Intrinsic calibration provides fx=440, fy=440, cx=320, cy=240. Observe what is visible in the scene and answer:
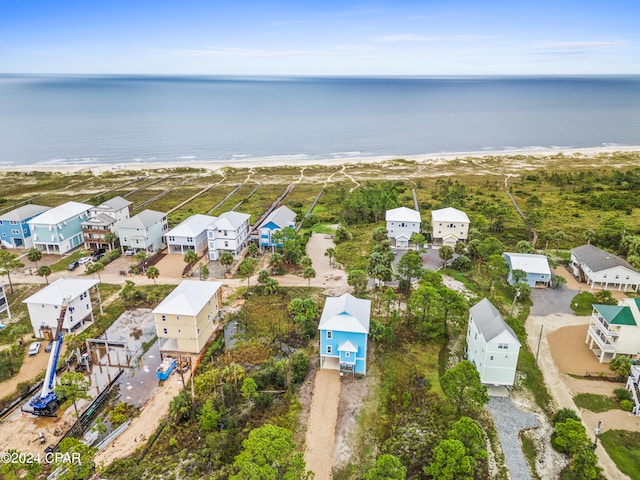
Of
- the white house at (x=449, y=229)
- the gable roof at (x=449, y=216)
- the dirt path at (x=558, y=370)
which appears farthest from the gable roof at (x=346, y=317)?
the gable roof at (x=449, y=216)

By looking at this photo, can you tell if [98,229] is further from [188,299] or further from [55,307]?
[188,299]

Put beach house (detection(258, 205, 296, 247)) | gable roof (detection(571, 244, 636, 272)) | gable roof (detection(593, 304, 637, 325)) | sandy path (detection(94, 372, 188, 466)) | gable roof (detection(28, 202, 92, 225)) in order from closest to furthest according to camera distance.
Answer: sandy path (detection(94, 372, 188, 466))
gable roof (detection(593, 304, 637, 325))
gable roof (detection(571, 244, 636, 272))
gable roof (detection(28, 202, 92, 225))
beach house (detection(258, 205, 296, 247))

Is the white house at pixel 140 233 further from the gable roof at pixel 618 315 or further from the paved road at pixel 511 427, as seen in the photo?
the gable roof at pixel 618 315

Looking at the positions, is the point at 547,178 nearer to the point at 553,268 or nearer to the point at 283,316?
the point at 553,268

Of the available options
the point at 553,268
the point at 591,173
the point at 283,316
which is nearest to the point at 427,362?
the point at 283,316

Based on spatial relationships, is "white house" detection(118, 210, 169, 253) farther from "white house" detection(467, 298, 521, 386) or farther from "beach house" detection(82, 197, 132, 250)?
"white house" detection(467, 298, 521, 386)

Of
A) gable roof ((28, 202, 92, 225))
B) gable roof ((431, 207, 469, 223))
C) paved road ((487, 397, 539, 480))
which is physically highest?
gable roof ((28, 202, 92, 225))

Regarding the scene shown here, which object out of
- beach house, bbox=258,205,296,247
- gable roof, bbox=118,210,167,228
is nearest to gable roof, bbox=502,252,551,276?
beach house, bbox=258,205,296,247

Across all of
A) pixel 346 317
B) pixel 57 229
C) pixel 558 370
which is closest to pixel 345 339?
pixel 346 317
